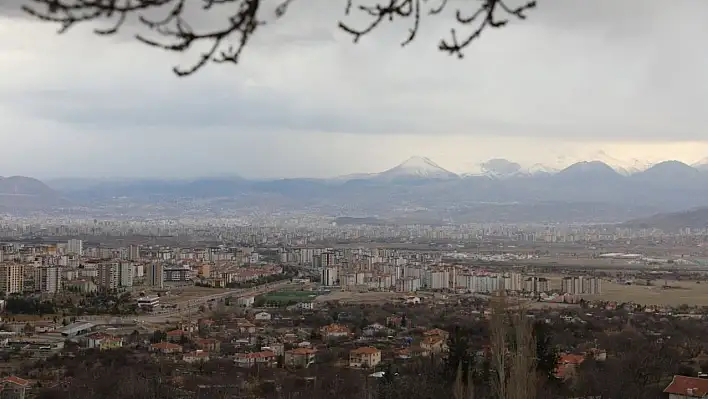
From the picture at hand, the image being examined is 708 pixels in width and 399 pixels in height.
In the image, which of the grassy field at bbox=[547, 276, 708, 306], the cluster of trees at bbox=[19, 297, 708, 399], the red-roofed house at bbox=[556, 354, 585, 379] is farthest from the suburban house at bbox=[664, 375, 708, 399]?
the grassy field at bbox=[547, 276, 708, 306]

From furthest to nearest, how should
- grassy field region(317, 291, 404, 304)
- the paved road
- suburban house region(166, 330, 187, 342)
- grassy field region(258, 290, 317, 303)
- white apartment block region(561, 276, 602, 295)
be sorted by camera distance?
white apartment block region(561, 276, 602, 295) → grassy field region(317, 291, 404, 304) → grassy field region(258, 290, 317, 303) → the paved road → suburban house region(166, 330, 187, 342)

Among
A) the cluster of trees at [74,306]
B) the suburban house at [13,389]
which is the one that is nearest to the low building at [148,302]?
the cluster of trees at [74,306]

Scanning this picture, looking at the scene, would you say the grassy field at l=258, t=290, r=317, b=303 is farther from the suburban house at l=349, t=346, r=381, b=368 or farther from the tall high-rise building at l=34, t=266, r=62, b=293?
the suburban house at l=349, t=346, r=381, b=368

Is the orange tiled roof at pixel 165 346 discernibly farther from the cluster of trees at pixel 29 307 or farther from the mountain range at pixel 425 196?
the mountain range at pixel 425 196

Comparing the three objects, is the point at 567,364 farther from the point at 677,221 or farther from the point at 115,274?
the point at 677,221

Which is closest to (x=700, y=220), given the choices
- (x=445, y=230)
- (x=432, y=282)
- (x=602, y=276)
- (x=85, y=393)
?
(x=445, y=230)

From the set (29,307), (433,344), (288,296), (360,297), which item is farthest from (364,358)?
(360,297)
